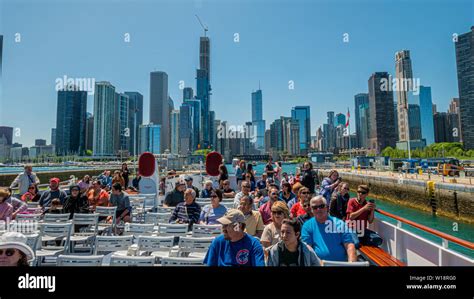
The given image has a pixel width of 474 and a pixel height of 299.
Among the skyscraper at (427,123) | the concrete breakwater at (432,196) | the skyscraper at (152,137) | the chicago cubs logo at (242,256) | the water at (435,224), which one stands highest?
the skyscraper at (427,123)

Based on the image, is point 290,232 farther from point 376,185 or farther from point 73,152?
point 73,152

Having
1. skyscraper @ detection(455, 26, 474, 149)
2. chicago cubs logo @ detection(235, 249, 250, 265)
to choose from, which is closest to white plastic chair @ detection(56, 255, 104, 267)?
chicago cubs logo @ detection(235, 249, 250, 265)

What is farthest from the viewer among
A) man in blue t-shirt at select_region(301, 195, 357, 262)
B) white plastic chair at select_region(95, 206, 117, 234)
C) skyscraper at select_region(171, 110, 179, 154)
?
skyscraper at select_region(171, 110, 179, 154)

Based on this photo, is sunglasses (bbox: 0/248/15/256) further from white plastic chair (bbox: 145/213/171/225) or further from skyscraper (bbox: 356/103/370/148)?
skyscraper (bbox: 356/103/370/148)

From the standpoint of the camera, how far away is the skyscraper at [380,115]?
222ft

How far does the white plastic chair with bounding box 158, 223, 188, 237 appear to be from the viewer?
4.70 meters

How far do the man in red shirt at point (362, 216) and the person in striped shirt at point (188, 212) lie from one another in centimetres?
303

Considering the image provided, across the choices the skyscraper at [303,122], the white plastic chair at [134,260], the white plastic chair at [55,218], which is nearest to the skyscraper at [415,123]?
Result: the skyscraper at [303,122]

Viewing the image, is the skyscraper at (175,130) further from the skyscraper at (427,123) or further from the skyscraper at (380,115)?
the skyscraper at (427,123)

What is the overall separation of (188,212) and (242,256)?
9.91 ft

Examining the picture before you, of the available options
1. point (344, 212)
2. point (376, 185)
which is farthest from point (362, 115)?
point (344, 212)

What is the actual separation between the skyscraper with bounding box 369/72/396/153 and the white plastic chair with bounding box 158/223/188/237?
61371 mm

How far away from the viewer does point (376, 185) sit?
3023 centimetres
